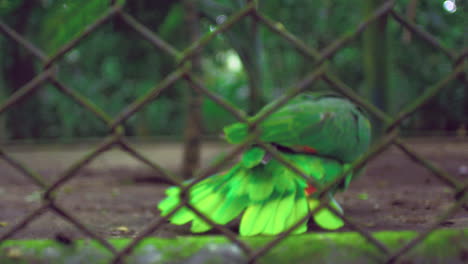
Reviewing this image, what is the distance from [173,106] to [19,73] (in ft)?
9.77

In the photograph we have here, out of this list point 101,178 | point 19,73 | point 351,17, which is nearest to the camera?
point 101,178

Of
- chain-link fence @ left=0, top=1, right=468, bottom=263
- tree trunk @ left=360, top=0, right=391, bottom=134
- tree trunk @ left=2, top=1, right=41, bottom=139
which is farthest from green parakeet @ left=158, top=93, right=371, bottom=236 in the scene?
tree trunk @ left=2, top=1, right=41, bottom=139

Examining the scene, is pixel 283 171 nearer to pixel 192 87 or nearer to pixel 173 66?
pixel 192 87

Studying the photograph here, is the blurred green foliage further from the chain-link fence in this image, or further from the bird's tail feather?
the chain-link fence

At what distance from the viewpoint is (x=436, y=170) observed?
30.6 inches

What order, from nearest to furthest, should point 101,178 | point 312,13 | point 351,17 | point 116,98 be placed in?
point 101,178 → point 312,13 → point 351,17 → point 116,98

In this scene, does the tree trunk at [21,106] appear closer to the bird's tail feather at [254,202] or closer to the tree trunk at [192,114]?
the tree trunk at [192,114]

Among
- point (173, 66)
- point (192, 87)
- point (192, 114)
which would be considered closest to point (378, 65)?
point (192, 114)

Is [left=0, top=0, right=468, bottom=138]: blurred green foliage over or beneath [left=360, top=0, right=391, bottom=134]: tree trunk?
over

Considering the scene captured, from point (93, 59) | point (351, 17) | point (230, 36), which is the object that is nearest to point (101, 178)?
point (230, 36)

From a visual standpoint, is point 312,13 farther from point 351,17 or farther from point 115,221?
point 115,221

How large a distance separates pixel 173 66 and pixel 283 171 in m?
5.66

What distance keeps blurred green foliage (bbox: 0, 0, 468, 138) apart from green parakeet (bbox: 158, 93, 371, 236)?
164 cm

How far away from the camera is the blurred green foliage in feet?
14.1
